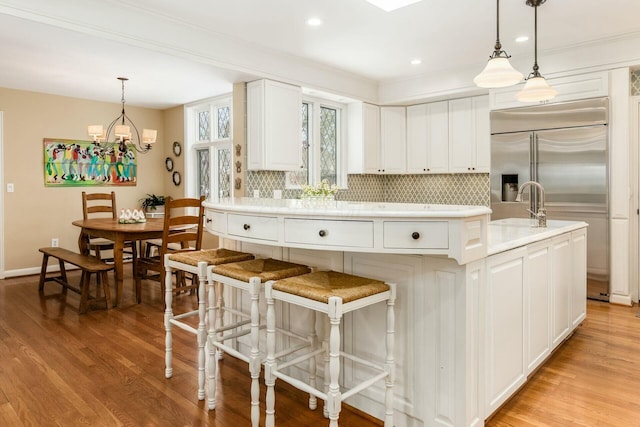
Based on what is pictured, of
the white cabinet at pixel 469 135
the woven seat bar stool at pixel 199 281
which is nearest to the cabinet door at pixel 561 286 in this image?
the woven seat bar stool at pixel 199 281

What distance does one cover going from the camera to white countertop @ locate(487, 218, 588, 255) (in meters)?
2.11

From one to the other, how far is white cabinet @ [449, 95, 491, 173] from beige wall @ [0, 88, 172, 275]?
479 cm

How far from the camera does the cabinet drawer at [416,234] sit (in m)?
1.68

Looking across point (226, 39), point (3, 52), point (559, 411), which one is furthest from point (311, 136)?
point (559, 411)

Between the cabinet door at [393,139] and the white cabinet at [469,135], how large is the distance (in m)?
0.69

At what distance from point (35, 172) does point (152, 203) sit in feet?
5.22

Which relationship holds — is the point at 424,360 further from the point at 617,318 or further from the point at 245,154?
the point at 245,154

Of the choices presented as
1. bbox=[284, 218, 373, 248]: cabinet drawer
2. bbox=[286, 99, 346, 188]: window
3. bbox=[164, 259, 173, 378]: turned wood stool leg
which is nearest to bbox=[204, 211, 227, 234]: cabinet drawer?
bbox=[164, 259, 173, 378]: turned wood stool leg

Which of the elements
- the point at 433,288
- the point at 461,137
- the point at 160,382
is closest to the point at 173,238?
the point at 160,382

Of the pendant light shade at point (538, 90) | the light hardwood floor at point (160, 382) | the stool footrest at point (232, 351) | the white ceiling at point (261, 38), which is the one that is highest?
the white ceiling at point (261, 38)

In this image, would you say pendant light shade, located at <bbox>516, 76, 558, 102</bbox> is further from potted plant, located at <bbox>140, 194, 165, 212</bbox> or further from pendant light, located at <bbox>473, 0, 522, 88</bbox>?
potted plant, located at <bbox>140, 194, 165, 212</bbox>

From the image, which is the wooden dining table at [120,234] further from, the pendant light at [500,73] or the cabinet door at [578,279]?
the cabinet door at [578,279]

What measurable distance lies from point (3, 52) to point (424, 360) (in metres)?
4.46

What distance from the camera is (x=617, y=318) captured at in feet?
12.3
